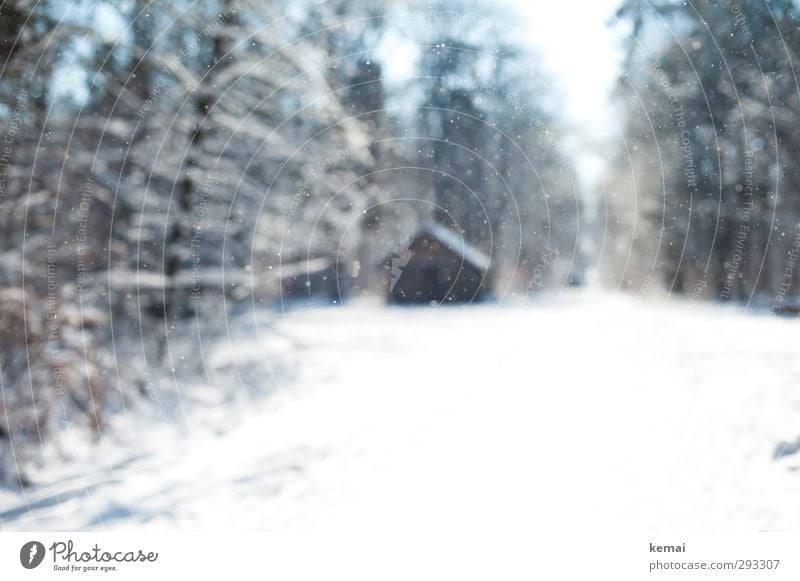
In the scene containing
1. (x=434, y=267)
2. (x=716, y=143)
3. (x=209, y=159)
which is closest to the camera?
(x=716, y=143)

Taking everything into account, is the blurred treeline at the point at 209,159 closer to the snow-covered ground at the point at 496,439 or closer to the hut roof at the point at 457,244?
the hut roof at the point at 457,244

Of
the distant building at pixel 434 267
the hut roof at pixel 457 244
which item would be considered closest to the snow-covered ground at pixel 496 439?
the distant building at pixel 434 267

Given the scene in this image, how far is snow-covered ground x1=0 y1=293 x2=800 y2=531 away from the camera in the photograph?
2.22 meters

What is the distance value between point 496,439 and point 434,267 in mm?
867

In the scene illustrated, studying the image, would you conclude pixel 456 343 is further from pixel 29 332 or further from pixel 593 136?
pixel 29 332

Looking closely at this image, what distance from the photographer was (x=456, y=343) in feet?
8.16

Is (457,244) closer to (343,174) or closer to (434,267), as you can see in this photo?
(434,267)

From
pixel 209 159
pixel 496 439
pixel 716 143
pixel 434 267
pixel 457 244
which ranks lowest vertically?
pixel 496 439

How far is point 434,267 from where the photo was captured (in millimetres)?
2475

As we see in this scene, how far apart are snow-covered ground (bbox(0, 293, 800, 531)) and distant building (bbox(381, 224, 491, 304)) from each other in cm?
11

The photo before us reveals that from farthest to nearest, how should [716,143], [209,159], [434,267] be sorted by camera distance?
[209,159] < [434,267] < [716,143]

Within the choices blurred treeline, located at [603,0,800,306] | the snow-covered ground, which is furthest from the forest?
the snow-covered ground

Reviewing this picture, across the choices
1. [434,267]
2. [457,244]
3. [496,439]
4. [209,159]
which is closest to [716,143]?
[457,244]

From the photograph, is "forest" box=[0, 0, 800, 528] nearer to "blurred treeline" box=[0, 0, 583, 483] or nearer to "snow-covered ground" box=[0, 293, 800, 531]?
"blurred treeline" box=[0, 0, 583, 483]
